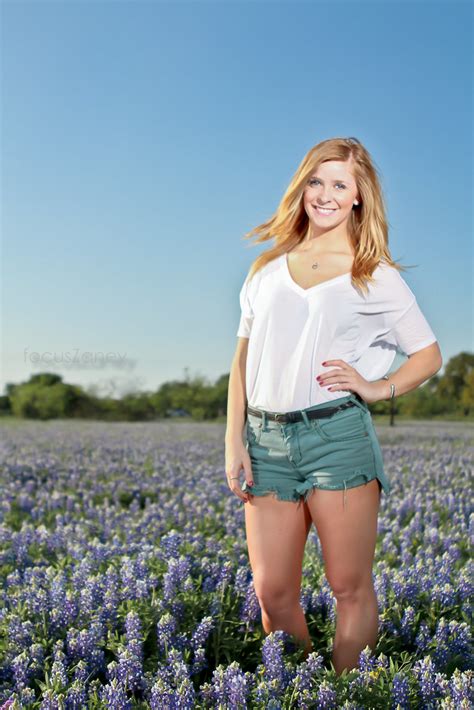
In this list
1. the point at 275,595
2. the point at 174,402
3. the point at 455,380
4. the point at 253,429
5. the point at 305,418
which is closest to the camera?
the point at 305,418

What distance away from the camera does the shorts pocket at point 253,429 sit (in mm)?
3473

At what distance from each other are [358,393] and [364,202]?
0.95 m

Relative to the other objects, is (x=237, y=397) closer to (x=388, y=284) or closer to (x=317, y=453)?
(x=317, y=453)

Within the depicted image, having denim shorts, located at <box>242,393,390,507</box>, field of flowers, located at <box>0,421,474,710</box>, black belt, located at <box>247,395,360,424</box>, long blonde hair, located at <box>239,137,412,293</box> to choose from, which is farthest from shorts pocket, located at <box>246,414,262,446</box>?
field of flowers, located at <box>0,421,474,710</box>

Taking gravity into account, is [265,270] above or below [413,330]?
above

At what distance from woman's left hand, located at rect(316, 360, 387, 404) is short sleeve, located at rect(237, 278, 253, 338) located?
1.79 ft

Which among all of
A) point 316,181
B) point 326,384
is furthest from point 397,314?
point 316,181

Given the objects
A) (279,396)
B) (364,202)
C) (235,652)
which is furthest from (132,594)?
(364,202)

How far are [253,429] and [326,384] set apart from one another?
44 cm

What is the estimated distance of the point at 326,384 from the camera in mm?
3318

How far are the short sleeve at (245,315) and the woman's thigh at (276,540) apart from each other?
0.84 metres


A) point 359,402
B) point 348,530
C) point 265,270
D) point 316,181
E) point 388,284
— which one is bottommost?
point 348,530

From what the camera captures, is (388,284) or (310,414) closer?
(310,414)

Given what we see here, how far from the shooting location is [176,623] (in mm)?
3918
